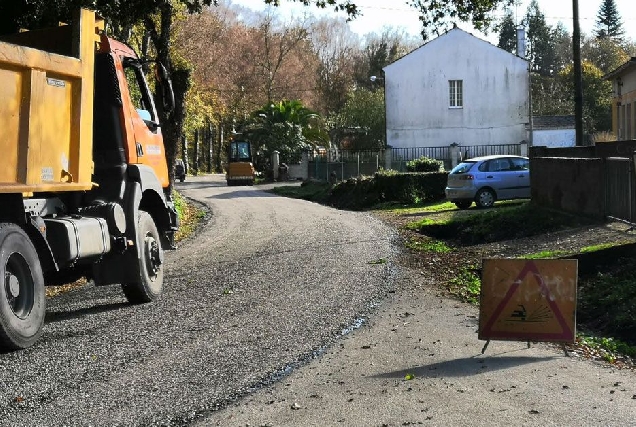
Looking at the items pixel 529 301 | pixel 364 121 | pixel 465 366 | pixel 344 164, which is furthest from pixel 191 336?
pixel 364 121

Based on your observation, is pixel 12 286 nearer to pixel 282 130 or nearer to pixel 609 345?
pixel 609 345

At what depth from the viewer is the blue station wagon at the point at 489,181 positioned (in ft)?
89.1

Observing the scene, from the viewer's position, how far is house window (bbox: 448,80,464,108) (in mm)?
54469

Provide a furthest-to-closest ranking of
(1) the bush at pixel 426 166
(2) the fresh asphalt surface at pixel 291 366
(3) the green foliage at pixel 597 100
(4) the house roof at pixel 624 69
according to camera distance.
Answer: (3) the green foliage at pixel 597 100 → (1) the bush at pixel 426 166 → (4) the house roof at pixel 624 69 → (2) the fresh asphalt surface at pixel 291 366

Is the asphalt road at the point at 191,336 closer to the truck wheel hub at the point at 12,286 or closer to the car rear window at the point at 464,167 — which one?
the truck wheel hub at the point at 12,286

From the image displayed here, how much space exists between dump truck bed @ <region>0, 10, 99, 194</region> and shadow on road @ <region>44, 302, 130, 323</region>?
148 cm

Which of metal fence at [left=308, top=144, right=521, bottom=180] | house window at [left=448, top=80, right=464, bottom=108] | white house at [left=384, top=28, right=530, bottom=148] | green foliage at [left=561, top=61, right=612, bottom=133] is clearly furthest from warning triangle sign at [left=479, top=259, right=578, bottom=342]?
green foliage at [left=561, top=61, right=612, bottom=133]

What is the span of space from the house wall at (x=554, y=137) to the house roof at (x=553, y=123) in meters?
0.45

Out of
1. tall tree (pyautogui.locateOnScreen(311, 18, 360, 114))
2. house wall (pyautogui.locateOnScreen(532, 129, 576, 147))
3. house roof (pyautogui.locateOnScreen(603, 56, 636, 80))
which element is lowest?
house wall (pyautogui.locateOnScreen(532, 129, 576, 147))

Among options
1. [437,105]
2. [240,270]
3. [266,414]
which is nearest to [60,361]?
[266,414]

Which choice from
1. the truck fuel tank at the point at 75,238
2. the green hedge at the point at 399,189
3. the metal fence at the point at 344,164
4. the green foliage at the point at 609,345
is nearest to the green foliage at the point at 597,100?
the metal fence at the point at 344,164

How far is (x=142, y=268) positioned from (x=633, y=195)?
8.21 metres

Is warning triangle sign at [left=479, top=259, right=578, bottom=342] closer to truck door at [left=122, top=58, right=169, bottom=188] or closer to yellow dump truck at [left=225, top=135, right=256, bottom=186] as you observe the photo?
truck door at [left=122, top=58, right=169, bottom=188]

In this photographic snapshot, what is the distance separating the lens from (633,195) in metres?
14.9
